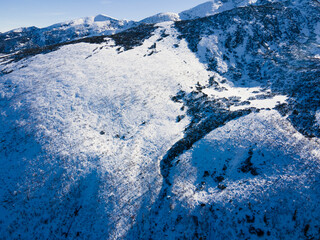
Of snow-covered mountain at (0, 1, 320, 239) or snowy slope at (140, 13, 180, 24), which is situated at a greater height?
snowy slope at (140, 13, 180, 24)

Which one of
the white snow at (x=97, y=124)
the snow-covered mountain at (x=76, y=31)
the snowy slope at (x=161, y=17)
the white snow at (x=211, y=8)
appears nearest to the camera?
the white snow at (x=97, y=124)

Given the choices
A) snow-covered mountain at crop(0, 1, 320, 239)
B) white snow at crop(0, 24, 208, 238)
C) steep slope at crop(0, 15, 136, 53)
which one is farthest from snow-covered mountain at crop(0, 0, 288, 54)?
snow-covered mountain at crop(0, 1, 320, 239)

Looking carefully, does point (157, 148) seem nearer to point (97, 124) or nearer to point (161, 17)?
point (97, 124)

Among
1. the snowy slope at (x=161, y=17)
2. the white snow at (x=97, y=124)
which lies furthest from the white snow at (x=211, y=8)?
the white snow at (x=97, y=124)

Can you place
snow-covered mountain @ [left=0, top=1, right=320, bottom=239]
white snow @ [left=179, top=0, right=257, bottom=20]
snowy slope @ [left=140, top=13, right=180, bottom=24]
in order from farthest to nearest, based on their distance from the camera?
snowy slope @ [left=140, top=13, right=180, bottom=24] → white snow @ [left=179, top=0, right=257, bottom=20] → snow-covered mountain @ [left=0, top=1, right=320, bottom=239]

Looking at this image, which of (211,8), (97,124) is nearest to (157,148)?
(97,124)

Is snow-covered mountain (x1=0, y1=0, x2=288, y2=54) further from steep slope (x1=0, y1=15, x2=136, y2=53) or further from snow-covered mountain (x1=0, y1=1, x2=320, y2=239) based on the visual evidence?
snow-covered mountain (x1=0, y1=1, x2=320, y2=239)

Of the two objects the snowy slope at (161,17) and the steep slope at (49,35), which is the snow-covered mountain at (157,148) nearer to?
the steep slope at (49,35)

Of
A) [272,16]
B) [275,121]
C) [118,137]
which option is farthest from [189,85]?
[272,16]

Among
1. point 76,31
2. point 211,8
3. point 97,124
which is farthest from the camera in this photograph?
point 76,31
